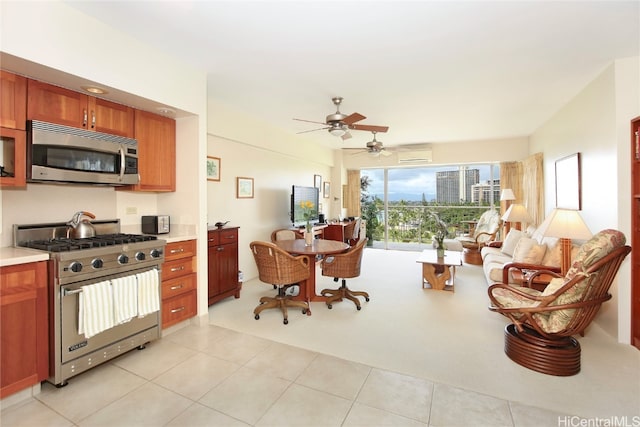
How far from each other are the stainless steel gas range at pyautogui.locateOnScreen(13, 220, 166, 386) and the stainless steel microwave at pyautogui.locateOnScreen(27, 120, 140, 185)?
1.60 feet

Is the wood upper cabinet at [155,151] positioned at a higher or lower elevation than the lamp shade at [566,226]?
higher

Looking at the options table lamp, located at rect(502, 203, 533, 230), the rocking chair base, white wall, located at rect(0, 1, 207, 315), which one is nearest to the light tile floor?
the rocking chair base

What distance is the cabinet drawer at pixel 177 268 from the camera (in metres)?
2.87

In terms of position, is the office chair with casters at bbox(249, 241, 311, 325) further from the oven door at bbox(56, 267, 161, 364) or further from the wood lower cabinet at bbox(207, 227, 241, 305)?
the oven door at bbox(56, 267, 161, 364)

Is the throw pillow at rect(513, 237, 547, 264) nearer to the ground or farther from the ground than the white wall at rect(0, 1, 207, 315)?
nearer to the ground

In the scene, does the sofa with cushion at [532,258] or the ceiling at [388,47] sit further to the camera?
the sofa with cushion at [532,258]

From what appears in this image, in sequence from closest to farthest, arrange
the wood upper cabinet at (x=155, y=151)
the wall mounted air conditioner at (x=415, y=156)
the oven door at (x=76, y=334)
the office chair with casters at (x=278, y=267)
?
1. the oven door at (x=76, y=334)
2. the wood upper cabinet at (x=155, y=151)
3. the office chair with casters at (x=278, y=267)
4. the wall mounted air conditioner at (x=415, y=156)

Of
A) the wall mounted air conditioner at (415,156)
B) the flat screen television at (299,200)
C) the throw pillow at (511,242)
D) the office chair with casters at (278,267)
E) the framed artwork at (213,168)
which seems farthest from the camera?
the wall mounted air conditioner at (415,156)

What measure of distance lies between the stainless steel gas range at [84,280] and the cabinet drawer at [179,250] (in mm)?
171

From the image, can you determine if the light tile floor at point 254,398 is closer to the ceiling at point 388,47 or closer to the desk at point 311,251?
the desk at point 311,251

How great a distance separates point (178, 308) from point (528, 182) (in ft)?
20.9

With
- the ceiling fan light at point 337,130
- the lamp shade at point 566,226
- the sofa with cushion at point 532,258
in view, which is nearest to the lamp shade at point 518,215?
the sofa with cushion at point 532,258

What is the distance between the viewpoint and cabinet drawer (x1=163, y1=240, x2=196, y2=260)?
114 inches

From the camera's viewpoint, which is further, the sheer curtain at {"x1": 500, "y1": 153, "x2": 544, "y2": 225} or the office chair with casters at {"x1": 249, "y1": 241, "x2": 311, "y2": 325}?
the sheer curtain at {"x1": 500, "y1": 153, "x2": 544, "y2": 225}
